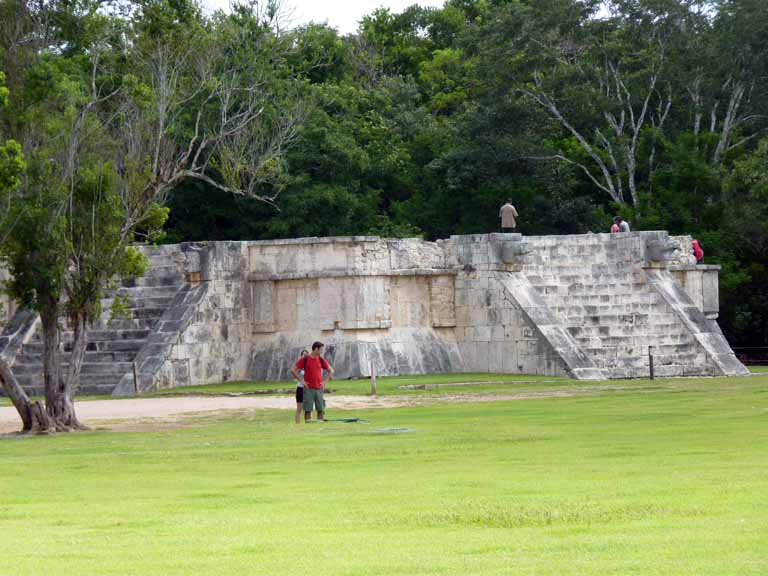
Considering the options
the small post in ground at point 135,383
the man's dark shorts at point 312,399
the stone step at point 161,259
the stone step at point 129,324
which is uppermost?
the stone step at point 161,259

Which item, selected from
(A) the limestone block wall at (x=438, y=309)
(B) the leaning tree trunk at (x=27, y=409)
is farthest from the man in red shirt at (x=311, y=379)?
(A) the limestone block wall at (x=438, y=309)

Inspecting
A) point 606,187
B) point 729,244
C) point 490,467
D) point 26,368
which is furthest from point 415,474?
point 606,187

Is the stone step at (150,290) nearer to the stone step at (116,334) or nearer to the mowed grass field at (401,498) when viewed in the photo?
the stone step at (116,334)

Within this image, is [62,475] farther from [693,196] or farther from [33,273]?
→ [693,196]

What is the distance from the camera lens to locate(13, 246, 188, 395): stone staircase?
1248 inches

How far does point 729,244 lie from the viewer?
43344 millimetres

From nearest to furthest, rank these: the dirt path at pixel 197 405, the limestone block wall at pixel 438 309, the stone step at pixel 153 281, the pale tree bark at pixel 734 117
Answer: the dirt path at pixel 197 405 → the limestone block wall at pixel 438 309 → the stone step at pixel 153 281 → the pale tree bark at pixel 734 117

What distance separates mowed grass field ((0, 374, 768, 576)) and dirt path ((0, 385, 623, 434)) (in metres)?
2.46

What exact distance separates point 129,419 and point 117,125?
638 centimetres

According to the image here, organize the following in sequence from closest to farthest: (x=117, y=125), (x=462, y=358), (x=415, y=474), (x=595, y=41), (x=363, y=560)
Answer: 1. (x=363, y=560)
2. (x=415, y=474)
3. (x=117, y=125)
4. (x=462, y=358)
5. (x=595, y=41)

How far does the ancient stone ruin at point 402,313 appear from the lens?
3241 cm

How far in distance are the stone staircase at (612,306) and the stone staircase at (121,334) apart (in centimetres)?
847

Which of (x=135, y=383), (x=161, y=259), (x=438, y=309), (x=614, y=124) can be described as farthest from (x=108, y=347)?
(x=614, y=124)

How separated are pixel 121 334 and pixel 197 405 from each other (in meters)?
7.16
